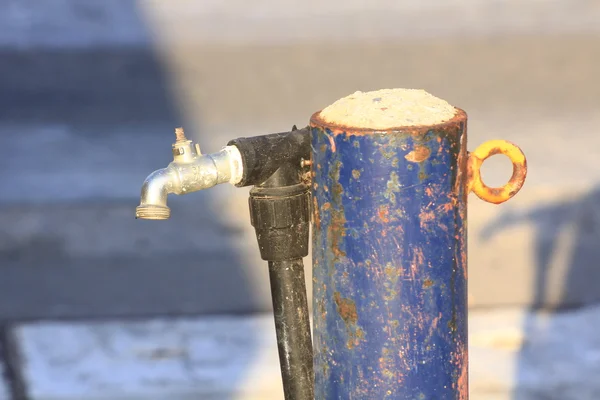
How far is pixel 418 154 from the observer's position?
5.41 ft

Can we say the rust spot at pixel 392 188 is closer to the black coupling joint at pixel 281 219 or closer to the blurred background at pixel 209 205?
the black coupling joint at pixel 281 219

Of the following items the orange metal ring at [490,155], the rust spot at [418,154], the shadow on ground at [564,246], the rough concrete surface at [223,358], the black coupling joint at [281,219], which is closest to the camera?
the rust spot at [418,154]

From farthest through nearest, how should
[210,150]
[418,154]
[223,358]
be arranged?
[210,150] < [223,358] < [418,154]

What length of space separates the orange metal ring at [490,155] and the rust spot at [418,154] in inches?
5.8

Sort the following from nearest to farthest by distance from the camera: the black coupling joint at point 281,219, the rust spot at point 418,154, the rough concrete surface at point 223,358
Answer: the rust spot at point 418,154
the black coupling joint at point 281,219
the rough concrete surface at point 223,358

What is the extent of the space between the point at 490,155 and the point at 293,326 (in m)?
0.56

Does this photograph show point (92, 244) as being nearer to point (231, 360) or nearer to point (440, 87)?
point (231, 360)

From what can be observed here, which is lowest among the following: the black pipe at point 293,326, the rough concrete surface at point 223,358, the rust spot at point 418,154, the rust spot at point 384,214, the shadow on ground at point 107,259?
the rough concrete surface at point 223,358

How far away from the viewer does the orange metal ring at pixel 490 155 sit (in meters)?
1.75

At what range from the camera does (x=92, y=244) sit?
4070 mm

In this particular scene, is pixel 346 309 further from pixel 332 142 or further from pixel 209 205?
pixel 209 205

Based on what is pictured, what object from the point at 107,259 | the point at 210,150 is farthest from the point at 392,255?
the point at 210,150

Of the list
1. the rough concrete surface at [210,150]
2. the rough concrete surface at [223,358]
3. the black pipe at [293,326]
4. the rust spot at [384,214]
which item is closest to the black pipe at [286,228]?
the black pipe at [293,326]

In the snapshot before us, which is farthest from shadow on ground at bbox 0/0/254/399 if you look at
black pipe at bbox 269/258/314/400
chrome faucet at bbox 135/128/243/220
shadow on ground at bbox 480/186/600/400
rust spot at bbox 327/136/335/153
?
rust spot at bbox 327/136/335/153
